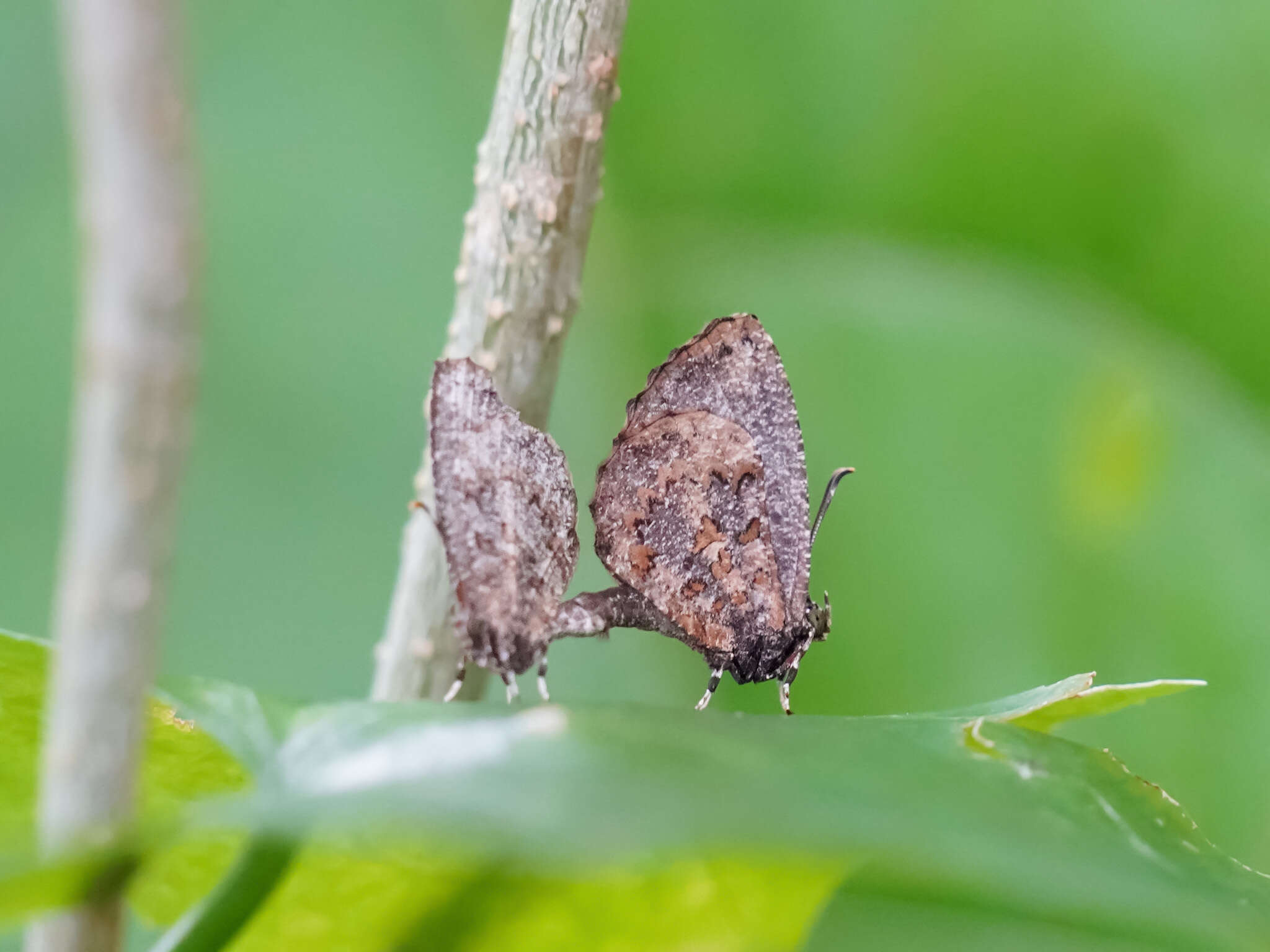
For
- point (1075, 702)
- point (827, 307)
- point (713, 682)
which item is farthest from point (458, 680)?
point (827, 307)

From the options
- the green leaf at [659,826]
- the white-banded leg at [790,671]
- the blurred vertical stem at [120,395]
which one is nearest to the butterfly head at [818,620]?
the white-banded leg at [790,671]

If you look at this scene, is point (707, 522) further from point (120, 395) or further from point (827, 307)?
point (827, 307)

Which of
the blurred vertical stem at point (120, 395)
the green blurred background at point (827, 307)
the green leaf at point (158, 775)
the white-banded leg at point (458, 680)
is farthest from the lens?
the green blurred background at point (827, 307)

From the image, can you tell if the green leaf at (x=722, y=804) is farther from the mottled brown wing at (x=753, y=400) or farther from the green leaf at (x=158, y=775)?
the mottled brown wing at (x=753, y=400)

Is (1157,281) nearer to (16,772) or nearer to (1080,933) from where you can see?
(1080,933)

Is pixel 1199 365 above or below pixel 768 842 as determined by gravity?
above

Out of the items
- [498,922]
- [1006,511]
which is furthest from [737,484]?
[1006,511]

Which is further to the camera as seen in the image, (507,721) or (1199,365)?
(1199,365)
